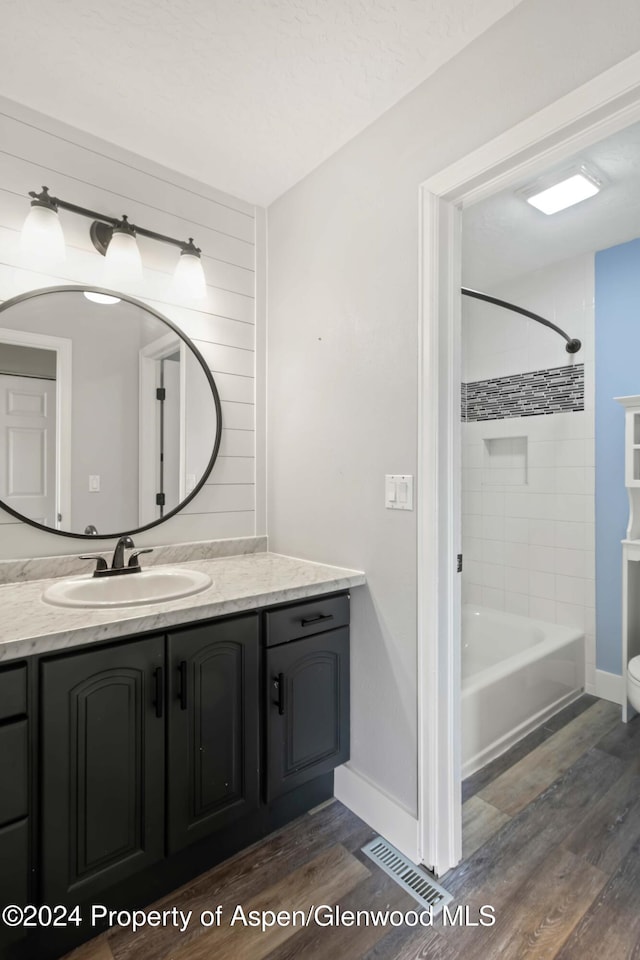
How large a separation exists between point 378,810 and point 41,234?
225 centimetres

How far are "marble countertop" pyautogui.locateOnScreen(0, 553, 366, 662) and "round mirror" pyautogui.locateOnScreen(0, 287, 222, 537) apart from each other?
1.00 ft

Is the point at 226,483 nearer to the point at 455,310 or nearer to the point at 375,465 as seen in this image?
the point at 375,465

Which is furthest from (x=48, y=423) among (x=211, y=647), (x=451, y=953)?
(x=451, y=953)

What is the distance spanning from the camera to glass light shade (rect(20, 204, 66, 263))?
1.60 m

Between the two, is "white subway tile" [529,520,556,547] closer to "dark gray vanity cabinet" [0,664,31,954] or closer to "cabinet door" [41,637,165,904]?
"cabinet door" [41,637,165,904]

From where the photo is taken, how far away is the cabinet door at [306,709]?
1535 mm

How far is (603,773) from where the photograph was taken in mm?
1936

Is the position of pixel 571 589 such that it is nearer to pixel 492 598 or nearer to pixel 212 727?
pixel 492 598

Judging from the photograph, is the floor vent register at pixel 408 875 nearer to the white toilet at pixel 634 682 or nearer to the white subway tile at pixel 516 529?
the white toilet at pixel 634 682

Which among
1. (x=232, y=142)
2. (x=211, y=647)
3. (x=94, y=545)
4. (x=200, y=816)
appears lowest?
(x=200, y=816)

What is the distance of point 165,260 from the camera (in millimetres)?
1940

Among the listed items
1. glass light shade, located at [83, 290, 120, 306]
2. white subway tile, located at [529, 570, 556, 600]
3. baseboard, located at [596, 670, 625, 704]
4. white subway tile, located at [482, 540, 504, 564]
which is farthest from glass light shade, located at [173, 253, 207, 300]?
baseboard, located at [596, 670, 625, 704]

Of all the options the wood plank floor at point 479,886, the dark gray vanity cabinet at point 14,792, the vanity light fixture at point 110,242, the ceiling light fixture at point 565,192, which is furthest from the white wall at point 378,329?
the dark gray vanity cabinet at point 14,792

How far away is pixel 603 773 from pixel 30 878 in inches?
78.8
